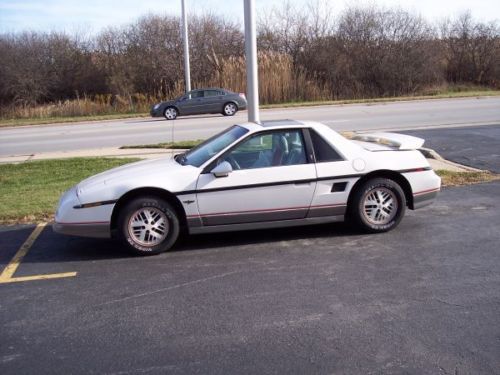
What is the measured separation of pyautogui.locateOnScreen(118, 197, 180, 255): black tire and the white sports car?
1 cm

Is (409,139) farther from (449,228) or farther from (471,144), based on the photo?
(471,144)

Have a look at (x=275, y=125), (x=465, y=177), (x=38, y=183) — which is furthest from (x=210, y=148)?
(x=38, y=183)

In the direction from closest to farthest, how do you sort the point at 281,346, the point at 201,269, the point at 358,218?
1. the point at 281,346
2. the point at 201,269
3. the point at 358,218

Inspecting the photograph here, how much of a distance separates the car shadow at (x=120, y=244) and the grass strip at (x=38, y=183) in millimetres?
1083

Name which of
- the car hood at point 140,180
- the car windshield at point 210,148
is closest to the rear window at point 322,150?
the car windshield at point 210,148

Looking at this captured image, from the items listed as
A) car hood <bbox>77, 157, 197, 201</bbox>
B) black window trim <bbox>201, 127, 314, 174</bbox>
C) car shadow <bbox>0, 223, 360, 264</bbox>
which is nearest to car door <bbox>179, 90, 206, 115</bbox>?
car shadow <bbox>0, 223, 360, 264</bbox>

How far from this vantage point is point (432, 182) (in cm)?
659

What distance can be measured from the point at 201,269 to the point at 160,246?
0.71 meters

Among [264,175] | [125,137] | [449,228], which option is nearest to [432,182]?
[449,228]

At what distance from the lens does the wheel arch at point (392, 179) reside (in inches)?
249

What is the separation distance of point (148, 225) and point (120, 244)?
719mm

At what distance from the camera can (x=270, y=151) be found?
6246 millimetres

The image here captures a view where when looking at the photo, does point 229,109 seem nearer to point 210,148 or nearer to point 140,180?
point 210,148

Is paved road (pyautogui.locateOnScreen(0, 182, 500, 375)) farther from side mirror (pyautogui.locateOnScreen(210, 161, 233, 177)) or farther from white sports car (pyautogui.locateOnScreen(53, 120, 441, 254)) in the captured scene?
side mirror (pyautogui.locateOnScreen(210, 161, 233, 177))
